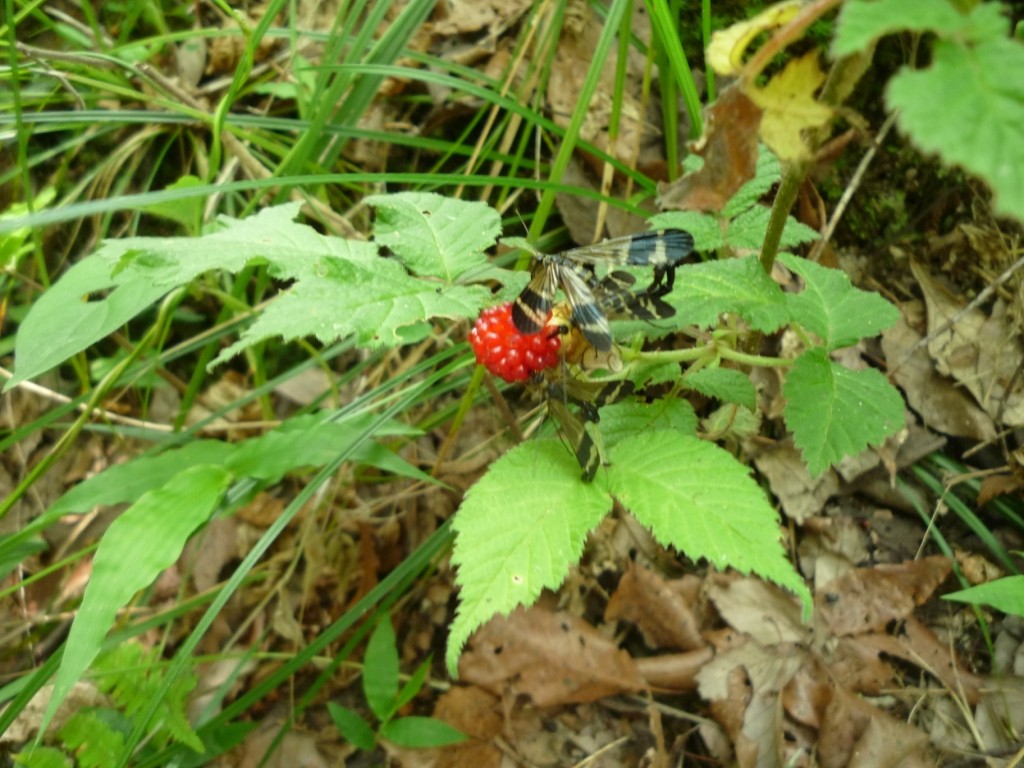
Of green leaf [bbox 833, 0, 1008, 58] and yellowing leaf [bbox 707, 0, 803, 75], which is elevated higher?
green leaf [bbox 833, 0, 1008, 58]

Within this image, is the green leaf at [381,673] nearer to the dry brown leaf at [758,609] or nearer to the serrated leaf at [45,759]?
the serrated leaf at [45,759]

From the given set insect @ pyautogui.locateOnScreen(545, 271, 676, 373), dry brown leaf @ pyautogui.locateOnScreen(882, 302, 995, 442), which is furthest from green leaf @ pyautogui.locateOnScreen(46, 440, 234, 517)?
dry brown leaf @ pyautogui.locateOnScreen(882, 302, 995, 442)

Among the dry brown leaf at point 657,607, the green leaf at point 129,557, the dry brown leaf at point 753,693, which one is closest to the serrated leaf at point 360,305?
the green leaf at point 129,557

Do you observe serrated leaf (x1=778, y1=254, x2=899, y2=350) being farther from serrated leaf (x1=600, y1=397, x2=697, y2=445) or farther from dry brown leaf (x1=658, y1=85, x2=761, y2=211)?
dry brown leaf (x1=658, y1=85, x2=761, y2=211)

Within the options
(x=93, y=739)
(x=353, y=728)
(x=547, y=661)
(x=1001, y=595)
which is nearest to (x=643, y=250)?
(x=1001, y=595)

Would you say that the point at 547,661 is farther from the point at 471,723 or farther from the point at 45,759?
the point at 45,759

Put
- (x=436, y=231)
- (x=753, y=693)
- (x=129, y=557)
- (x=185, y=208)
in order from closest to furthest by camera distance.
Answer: (x=436, y=231)
(x=129, y=557)
(x=753, y=693)
(x=185, y=208)

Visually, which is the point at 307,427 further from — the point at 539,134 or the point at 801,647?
the point at 801,647
